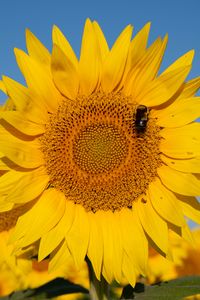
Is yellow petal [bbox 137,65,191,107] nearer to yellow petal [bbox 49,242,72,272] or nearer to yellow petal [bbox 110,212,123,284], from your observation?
yellow petal [bbox 110,212,123,284]

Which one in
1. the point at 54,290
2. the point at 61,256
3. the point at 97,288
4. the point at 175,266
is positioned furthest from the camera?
the point at 175,266

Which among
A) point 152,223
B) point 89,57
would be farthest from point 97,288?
point 89,57

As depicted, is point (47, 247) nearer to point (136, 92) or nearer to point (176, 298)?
point (176, 298)

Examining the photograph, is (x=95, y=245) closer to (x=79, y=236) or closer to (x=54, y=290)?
(x=79, y=236)

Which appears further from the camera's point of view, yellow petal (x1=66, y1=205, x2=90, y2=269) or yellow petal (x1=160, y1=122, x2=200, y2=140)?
yellow petal (x1=160, y1=122, x2=200, y2=140)

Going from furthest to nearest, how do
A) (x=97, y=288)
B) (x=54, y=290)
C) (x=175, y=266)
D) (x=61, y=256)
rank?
(x=175, y=266), (x=54, y=290), (x=97, y=288), (x=61, y=256)

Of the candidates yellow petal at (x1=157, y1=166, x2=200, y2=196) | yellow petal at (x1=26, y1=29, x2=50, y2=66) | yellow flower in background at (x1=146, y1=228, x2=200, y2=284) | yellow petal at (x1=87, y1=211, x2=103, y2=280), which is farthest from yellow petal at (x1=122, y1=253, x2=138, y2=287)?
yellow flower in background at (x1=146, y1=228, x2=200, y2=284)

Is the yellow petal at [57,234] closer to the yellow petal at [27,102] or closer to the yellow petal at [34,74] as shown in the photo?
the yellow petal at [27,102]

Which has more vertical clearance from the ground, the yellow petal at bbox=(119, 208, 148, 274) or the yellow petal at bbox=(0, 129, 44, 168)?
the yellow petal at bbox=(0, 129, 44, 168)
